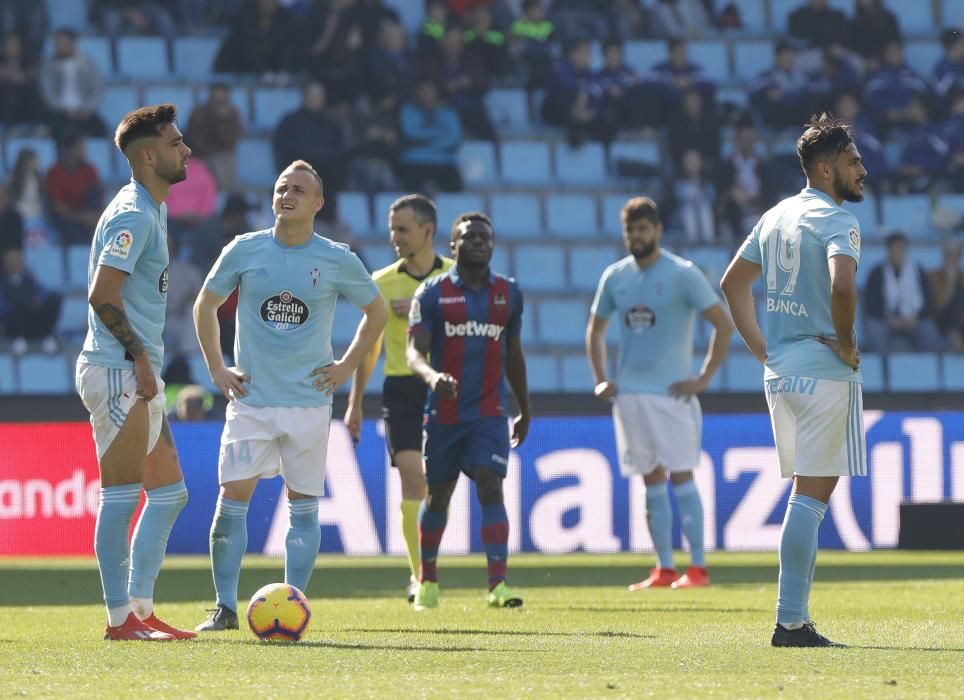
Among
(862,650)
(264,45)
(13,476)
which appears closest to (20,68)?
(264,45)

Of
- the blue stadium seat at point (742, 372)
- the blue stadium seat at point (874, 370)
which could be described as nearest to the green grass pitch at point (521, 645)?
the blue stadium seat at point (742, 372)

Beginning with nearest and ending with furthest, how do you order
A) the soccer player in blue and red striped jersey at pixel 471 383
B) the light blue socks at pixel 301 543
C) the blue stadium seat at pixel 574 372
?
the light blue socks at pixel 301 543
the soccer player in blue and red striped jersey at pixel 471 383
the blue stadium seat at pixel 574 372

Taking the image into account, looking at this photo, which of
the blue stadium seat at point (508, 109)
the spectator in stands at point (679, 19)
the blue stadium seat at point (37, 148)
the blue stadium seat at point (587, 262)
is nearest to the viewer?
the blue stadium seat at point (37, 148)

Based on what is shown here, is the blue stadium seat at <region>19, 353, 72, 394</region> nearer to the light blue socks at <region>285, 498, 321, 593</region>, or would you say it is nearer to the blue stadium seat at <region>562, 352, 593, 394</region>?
the blue stadium seat at <region>562, 352, 593, 394</region>

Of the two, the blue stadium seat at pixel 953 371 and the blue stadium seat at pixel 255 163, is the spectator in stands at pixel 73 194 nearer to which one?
the blue stadium seat at pixel 255 163

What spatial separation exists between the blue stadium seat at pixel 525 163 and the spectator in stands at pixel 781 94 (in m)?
→ 2.77

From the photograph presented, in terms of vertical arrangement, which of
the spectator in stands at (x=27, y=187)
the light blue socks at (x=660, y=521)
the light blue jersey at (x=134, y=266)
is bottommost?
the light blue socks at (x=660, y=521)

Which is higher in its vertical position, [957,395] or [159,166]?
[159,166]

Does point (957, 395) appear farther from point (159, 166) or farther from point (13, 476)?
point (159, 166)

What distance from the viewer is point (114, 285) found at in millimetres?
7219

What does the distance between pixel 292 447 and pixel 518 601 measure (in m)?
1.93

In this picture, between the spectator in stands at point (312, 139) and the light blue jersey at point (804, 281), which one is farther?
the spectator in stands at point (312, 139)

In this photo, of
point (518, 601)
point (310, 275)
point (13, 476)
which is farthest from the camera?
point (13, 476)

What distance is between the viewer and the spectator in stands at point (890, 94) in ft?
71.5
